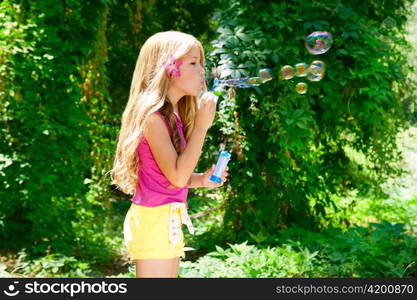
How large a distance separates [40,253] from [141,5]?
3.41 m

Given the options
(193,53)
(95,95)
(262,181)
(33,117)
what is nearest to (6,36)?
(33,117)

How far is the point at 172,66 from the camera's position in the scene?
2084 mm

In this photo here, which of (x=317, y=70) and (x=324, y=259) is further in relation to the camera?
(x=324, y=259)

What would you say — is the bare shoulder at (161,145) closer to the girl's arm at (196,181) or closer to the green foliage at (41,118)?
the girl's arm at (196,181)

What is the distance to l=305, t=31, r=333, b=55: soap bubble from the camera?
363 cm

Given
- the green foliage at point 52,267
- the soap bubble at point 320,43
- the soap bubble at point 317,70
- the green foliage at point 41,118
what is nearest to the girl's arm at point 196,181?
the soap bubble at point 317,70

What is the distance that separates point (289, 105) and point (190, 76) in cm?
245

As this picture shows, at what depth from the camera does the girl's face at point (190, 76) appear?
211cm

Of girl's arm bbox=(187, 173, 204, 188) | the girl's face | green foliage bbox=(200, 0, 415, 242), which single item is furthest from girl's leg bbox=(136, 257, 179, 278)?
green foliage bbox=(200, 0, 415, 242)

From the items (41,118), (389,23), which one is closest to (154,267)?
(41,118)

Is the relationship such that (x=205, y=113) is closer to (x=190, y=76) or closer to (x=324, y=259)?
(x=190, y=76)

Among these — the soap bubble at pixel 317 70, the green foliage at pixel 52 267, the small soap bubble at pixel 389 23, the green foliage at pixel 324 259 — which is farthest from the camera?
the small soap bubble at pixel 389 23

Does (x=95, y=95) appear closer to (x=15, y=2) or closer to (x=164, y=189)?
A: (x=15, y=2)

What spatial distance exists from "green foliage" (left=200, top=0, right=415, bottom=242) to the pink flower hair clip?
2044 millimetres
